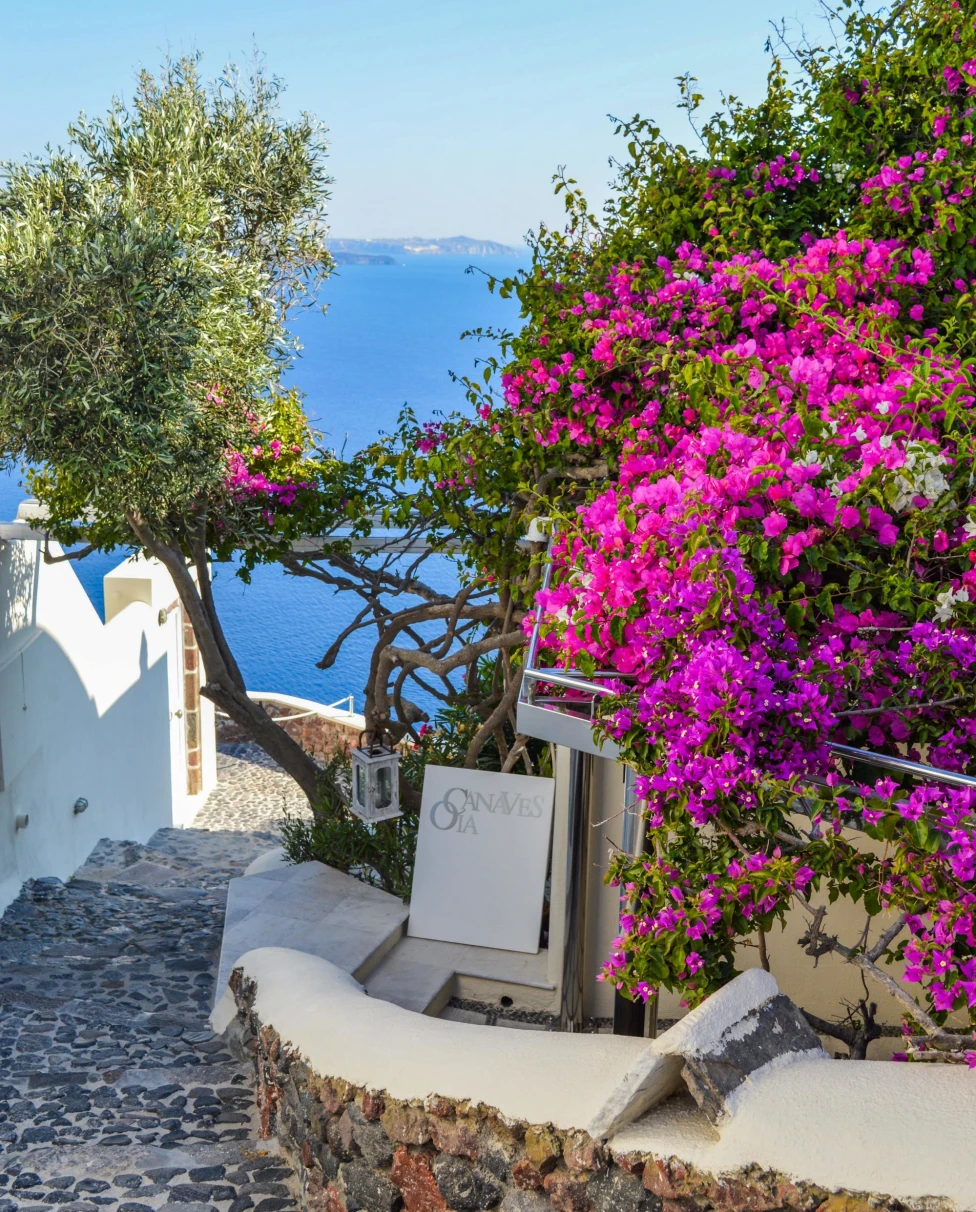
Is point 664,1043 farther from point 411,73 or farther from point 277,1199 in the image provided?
point 411,73

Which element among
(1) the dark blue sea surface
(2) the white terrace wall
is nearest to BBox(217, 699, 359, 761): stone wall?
(1) the dark blue sea surface

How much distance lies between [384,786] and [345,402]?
66.4 m

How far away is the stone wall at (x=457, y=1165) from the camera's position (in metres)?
2.94

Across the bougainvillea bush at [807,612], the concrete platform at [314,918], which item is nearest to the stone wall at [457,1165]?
the bougainvillea bush at [807,612]

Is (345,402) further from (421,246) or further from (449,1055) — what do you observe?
(449,1055)

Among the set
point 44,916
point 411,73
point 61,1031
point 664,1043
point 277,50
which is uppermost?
point 411,73

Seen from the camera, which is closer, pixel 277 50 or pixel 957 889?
pixel 957 889

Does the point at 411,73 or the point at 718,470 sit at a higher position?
the point at 411,73

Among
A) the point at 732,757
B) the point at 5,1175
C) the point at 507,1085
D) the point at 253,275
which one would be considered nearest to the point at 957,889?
the point at 732,757

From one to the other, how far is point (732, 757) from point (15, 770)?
7849mm

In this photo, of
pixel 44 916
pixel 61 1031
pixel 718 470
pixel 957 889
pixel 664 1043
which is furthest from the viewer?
pixel 44 916

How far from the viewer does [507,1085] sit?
3.58 meters

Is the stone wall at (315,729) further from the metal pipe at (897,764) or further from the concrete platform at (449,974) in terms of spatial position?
the metal pipe at (897,764)

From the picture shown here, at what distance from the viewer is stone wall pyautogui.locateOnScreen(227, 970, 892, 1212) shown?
2945 millimetres
